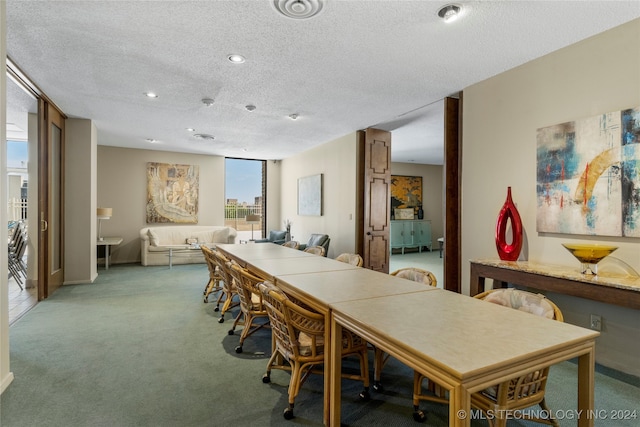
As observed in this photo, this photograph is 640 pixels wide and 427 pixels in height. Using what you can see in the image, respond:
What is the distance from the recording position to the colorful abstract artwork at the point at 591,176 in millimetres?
2381

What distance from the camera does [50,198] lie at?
4.55 m

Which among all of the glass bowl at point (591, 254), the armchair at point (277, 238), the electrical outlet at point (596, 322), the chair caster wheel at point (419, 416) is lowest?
the chair caster wheel at point (419, 416)

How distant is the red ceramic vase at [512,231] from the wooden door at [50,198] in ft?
18.3

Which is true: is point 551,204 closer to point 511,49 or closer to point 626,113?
point 626,113

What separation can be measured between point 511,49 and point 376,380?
9.73 feet

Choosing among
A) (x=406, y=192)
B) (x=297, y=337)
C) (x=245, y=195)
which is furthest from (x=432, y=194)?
(x=297, y=337)

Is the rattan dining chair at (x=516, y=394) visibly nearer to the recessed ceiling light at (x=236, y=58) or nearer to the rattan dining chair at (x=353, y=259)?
the rattan dining chair at (x=353, y=259)

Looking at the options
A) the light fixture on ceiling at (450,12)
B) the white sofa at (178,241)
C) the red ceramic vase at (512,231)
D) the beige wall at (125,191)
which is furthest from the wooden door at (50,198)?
the red ceramic vase at (512,231)

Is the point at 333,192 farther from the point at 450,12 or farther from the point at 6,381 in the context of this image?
the point at 6,381

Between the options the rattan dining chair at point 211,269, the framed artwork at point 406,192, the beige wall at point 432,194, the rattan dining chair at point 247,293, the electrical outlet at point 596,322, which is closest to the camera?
the electrical outlet at point 596,322

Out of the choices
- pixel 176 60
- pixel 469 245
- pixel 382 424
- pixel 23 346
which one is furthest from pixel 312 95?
pixel 23 346

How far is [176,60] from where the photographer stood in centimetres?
308

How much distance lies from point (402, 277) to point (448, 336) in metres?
1.30

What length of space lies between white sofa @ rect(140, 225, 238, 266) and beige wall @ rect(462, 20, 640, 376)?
17.3 feet
